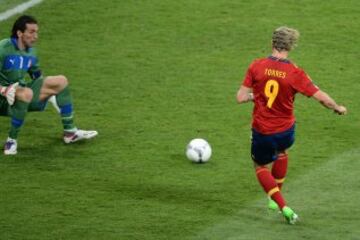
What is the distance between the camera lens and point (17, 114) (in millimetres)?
11477

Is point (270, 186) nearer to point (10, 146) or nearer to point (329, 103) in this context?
point (329, 103)

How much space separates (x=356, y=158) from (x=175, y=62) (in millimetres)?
4099

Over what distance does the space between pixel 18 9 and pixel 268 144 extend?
27.1 feet

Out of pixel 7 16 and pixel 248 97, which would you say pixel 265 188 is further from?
pixel 7 16

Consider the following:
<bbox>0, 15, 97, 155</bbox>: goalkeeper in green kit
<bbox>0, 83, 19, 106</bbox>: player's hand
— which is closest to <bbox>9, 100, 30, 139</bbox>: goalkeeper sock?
<bbox>0, 15, 97, 155</bbox>: goalkeeper in green kit

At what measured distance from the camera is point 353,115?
502 inches

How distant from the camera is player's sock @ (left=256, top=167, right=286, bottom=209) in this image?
9547mm

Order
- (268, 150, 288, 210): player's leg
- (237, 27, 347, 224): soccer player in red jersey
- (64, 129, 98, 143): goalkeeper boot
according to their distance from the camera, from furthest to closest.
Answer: (64, 129, 98, 143): goalkeeper boot, (268, 150, 288, 210): player's leg, (237, 27, 347, 224): soccer player in red jersey

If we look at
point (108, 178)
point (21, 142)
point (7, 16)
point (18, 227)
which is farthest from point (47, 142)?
point (7, 16)

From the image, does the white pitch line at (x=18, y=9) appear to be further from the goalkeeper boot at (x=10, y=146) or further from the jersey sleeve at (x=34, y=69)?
the goalkeeper boot at (x=10, y=146)

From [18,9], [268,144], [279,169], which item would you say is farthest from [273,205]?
[18,9]

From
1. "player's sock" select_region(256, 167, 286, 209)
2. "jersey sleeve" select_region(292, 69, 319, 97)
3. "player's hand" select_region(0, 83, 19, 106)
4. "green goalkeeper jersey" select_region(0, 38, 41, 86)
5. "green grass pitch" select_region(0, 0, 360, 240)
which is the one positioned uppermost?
"jersey sleeve" select_region(292, 69, 319, 97)

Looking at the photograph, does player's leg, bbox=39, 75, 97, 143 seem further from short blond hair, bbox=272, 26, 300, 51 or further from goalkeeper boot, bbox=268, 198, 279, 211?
short blond hair, bbox=272, 26, 300, 51

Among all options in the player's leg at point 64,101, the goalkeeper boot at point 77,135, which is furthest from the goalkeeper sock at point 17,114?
the goalkeeper boot at point 77,135
